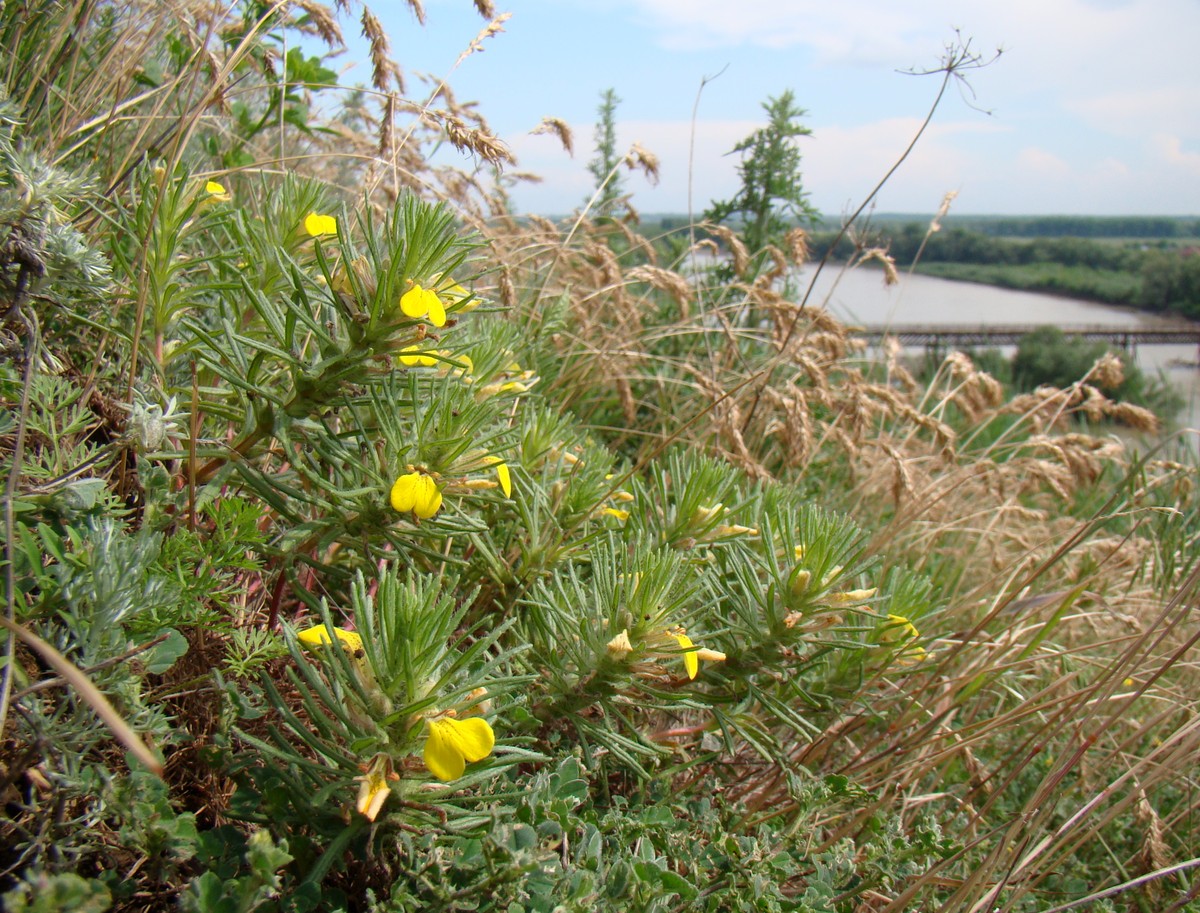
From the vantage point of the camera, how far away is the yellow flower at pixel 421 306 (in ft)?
3.42

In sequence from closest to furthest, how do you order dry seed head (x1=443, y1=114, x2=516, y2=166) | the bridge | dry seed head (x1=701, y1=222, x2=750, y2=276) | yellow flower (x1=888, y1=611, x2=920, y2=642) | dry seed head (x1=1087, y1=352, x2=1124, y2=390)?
1. yellow flower (x1=888, y1=611, x2=920, y2=642)
2. dry seed head (x1=443, y1=114, x2=516, y2=166)
3. dry seed head (x1=701, y1=222, x2=750, y2=276)
4. dry seed head (x1=1087, y1=352, x2=1124, y2=390)
5. the bridge

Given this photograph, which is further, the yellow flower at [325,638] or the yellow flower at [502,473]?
the yellow flower at [502,473]

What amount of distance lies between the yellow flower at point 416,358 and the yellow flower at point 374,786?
0.55 m

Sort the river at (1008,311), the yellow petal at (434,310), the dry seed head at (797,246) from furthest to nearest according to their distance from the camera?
the river at (1008,311) < the dry seed head at (797,246) < the yellow petal at (434,310)

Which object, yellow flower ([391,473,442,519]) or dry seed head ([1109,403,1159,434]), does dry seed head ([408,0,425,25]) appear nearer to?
yellow flower ([391,473,442,519])

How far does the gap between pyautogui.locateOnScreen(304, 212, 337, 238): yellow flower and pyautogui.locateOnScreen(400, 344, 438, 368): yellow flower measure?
0.28 meters

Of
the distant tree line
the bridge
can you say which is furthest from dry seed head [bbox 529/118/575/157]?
the distant tree line

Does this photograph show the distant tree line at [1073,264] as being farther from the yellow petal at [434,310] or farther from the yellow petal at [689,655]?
the yellow petal at [434,310]

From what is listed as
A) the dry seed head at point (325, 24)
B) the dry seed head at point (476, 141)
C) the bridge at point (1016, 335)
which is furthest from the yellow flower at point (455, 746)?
the bridge at point (1016, 335)

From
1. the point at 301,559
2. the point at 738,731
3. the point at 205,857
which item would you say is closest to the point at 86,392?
the point at 301,559

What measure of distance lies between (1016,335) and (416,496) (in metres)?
17.5

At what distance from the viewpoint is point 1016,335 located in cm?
1594

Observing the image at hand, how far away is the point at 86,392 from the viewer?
1.31 metres

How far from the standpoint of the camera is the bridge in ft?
42.5
